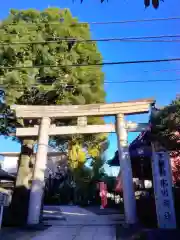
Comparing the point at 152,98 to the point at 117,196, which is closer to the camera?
the point at 152,98

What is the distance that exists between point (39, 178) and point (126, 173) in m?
3.69

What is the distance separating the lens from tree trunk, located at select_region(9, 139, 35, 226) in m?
13.1

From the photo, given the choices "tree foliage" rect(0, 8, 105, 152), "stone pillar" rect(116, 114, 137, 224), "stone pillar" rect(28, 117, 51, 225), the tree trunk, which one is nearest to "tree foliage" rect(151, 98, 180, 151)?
"stone pillar" rect(116, 114, 137, 224)

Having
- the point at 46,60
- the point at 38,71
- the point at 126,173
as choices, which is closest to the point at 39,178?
the point at 126,173

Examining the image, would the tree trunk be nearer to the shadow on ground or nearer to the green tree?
the green tree

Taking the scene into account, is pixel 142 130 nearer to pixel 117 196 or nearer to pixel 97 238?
pixel 97 238

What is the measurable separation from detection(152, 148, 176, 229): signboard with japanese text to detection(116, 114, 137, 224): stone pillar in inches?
68.5

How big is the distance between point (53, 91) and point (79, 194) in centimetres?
1484

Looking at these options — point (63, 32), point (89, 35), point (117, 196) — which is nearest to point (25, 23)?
point (63, 32)

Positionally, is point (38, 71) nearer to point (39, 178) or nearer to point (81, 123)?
point (81, 123)

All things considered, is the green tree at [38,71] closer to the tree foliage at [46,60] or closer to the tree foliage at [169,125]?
the tree foliage at [46,60]

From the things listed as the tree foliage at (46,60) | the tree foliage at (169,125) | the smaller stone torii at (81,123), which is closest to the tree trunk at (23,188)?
the smaller stone torii at (81,123)

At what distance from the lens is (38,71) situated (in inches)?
598

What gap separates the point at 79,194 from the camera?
27609mm
